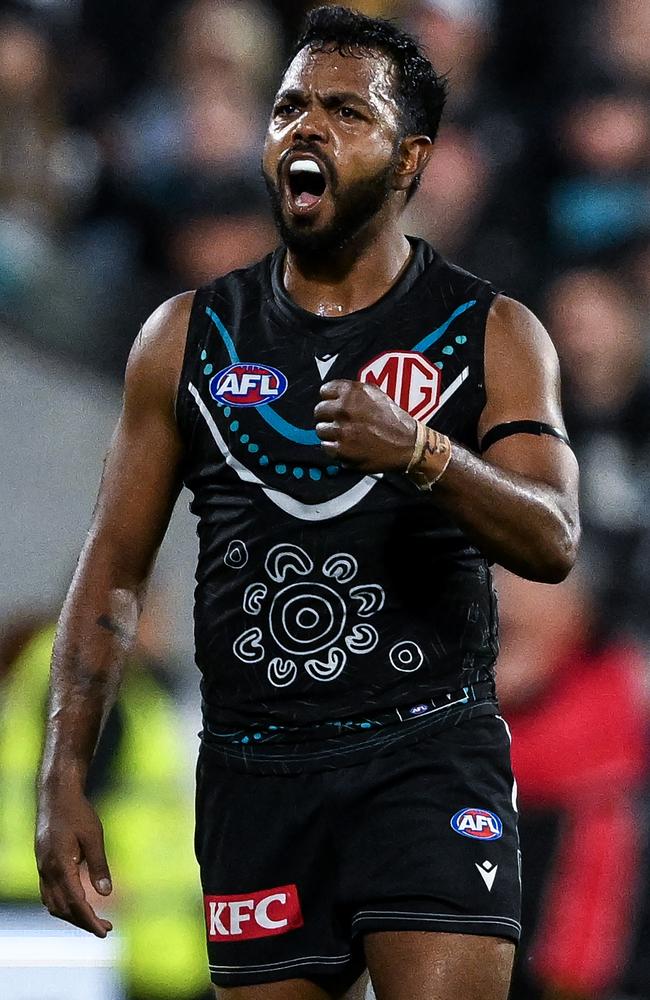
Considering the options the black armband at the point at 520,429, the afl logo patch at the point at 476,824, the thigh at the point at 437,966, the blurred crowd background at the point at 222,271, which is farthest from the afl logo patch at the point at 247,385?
the blurred crowd background at the point at 222,271

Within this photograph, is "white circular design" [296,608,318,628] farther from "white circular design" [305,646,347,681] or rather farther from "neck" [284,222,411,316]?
"neck" [284,222,411,316]

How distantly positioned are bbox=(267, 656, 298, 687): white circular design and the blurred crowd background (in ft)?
6.74

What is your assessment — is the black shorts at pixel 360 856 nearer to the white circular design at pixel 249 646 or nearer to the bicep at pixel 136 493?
the white circular design at pixel 249 646

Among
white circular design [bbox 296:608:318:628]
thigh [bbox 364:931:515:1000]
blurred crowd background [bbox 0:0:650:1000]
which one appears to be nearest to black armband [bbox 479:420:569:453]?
white circular design [bbox 296:608:318:628]

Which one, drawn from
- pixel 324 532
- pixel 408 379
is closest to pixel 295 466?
pixel 324 532

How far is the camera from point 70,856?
2236mm

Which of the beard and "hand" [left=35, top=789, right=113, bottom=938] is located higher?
the beard

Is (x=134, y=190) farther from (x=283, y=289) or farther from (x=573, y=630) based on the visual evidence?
(x=283, y=289)

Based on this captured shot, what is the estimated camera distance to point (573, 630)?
A: 4379 mm

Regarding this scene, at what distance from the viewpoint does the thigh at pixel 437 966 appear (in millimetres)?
2064

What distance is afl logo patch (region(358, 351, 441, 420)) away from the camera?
7.45 ft

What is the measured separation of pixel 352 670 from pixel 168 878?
2.15 m

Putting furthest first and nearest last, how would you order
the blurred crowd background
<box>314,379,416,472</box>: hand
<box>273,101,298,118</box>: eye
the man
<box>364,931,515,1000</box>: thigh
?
the blurred crowd background → <box>273,101,298,118</box>: eye → the man → <box>364,931,515,1000</box>: thigh → <box>314,379,416,472</box>: hand

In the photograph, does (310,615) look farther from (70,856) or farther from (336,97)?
(336,97)
